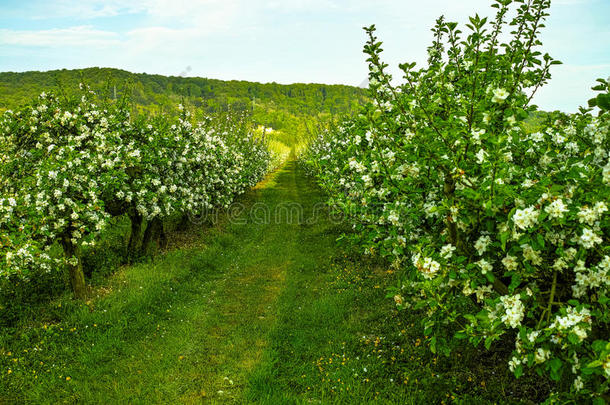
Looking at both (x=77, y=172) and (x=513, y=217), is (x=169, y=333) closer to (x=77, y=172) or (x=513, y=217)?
(x=77, y=172)

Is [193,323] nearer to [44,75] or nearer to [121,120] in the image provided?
[121,120]

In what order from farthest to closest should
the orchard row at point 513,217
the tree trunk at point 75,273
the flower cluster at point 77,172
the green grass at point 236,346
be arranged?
1. the tree trunk at point 75,273
2. the flower cluster at point 77,172
3. the green grass at point 236,346
4. the orchard row at point 513,217

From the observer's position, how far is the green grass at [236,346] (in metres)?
6.53

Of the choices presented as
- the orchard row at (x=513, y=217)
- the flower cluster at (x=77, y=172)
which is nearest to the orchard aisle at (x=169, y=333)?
the flower cluster at (x=77, y=172)

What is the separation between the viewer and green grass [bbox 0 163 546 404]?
6527 millimetres

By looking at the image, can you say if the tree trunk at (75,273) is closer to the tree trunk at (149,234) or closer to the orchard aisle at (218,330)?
the orchard aisle at (218,330)

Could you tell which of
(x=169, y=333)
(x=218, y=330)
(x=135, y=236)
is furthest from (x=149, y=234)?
(x=218, y=330)

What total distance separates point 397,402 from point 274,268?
317 inches

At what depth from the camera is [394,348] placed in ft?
24.8

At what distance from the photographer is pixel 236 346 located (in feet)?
27.1

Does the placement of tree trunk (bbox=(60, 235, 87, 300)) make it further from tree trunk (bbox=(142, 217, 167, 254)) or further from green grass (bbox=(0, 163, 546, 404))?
tree trunk (bbox=(142, 217, 167, 254))

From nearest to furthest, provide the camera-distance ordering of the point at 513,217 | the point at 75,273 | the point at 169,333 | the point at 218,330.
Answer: the point at 513,217 < the point at 169,333 < the point at 218,330 < the point at 75,273

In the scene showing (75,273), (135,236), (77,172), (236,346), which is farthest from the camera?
(135,236)

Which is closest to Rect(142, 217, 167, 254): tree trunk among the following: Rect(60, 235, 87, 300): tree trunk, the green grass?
the green grass
